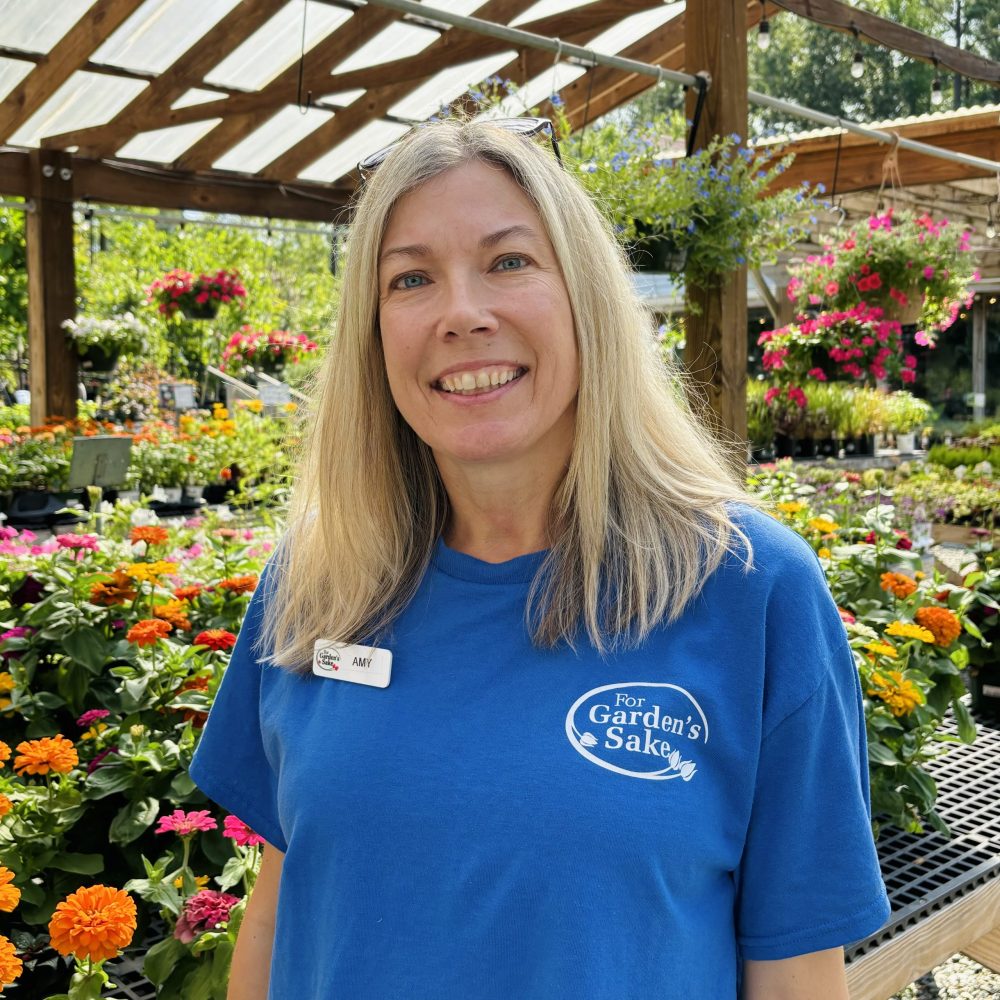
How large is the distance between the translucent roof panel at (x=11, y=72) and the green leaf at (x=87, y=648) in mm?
5315

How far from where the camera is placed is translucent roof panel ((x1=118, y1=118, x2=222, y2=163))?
7.65m

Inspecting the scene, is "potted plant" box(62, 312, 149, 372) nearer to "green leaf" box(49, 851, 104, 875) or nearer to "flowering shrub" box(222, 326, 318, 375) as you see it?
"flowering shrub" box(222, 326, 318, 375)

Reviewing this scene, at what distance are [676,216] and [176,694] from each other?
7.44ft

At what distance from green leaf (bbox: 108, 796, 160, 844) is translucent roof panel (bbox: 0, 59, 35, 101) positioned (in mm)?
5920

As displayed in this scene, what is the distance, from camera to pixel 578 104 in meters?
8.23

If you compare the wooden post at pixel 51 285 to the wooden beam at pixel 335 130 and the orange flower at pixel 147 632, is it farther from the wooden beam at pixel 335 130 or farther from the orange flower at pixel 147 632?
the orange flower at pixel 147 632

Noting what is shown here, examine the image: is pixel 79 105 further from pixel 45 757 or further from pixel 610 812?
pixel 610 812

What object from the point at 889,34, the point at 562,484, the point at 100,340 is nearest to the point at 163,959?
the point at 562,484

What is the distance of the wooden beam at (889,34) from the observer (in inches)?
158

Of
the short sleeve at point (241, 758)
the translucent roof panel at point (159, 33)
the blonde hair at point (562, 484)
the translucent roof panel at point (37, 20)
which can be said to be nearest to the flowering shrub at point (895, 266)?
the translucent roof panel at point (159, 33)

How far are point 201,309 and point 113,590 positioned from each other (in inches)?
255

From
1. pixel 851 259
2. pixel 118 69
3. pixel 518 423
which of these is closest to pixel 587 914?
pixel 518 423

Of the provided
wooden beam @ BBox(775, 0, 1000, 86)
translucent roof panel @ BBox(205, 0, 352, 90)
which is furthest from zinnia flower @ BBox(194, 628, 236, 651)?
translucent roof panel @ BBox(205, 0, 352, 90)

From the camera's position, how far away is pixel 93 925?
1165mm
